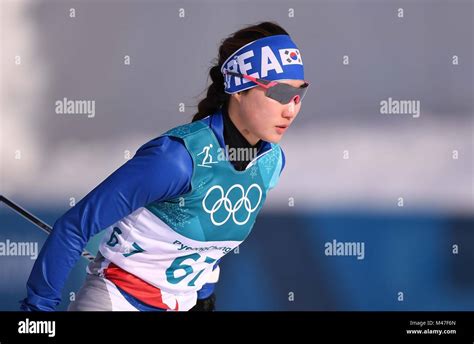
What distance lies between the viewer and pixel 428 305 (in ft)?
12.4

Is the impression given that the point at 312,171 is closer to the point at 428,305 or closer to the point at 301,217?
the point at 301,217

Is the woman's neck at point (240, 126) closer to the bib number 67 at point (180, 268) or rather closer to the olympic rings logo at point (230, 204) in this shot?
the olympic rings logo at point (230, 204)

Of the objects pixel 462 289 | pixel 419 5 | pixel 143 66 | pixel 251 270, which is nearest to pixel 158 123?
pixel 143 66

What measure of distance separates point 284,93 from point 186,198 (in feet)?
1.41

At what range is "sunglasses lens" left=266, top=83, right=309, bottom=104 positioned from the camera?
233cm

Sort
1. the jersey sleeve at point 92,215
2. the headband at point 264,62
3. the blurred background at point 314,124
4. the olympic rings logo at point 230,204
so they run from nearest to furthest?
the jersey sleeve at point 92,215 < the olympic rings logo at point 230,204 < the headband at point 264,62 < the blurred background at point 314,124

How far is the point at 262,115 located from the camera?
→ 7.64 ft

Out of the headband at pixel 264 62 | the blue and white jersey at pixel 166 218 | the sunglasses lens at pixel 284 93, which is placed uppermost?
the headband at pixel 264 62

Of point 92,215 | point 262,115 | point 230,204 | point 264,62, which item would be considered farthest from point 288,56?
point 92,215

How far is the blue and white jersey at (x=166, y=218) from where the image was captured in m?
2.03

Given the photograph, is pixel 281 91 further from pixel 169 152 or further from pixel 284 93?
pixel 169 152

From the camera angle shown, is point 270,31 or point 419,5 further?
point 419,5

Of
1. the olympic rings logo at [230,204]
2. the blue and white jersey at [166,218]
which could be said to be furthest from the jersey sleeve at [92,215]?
the olympic rings logo at [230,204]
